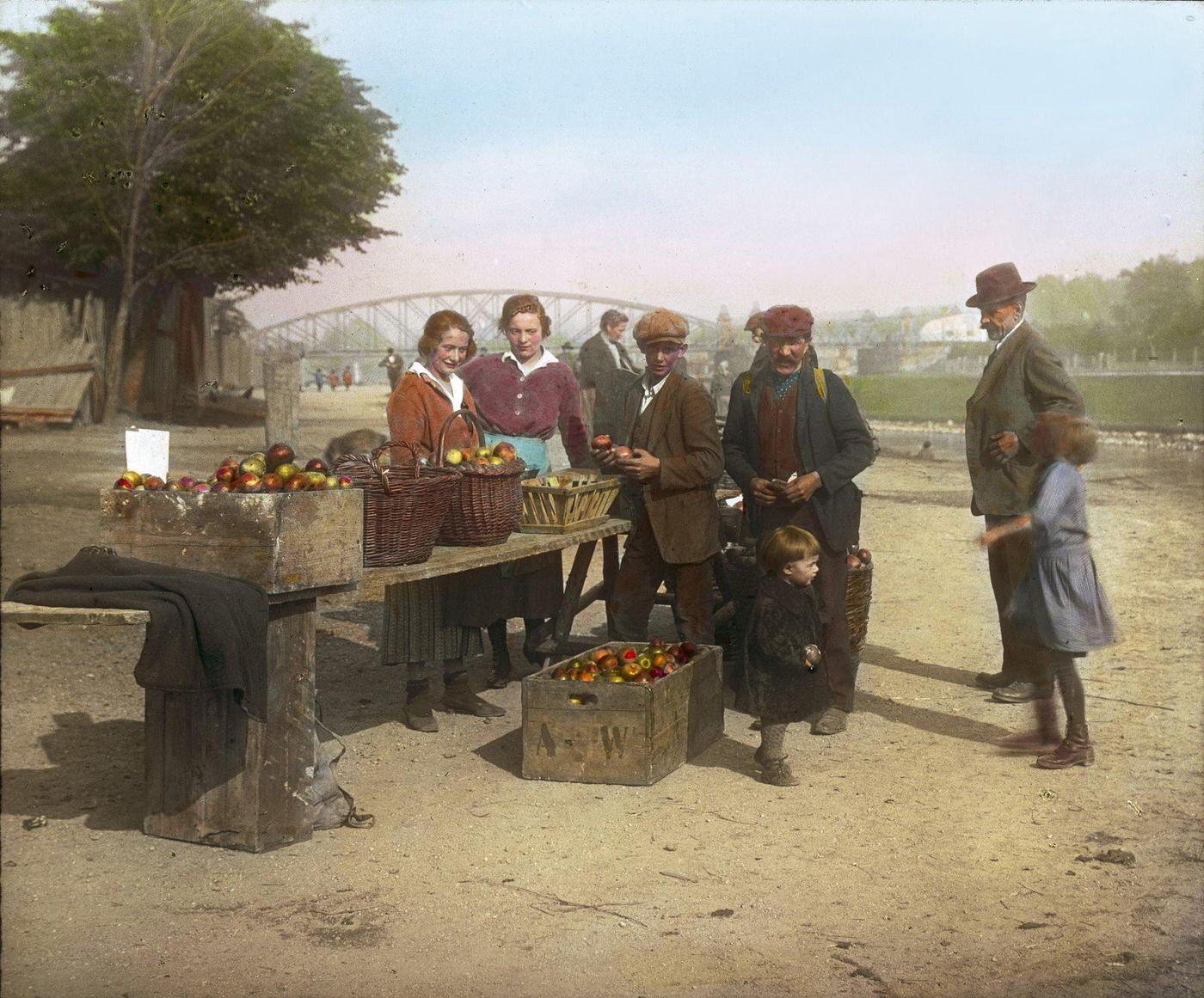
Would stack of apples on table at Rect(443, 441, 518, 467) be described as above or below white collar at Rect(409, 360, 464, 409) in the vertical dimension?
below

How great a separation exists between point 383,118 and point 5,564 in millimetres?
6147

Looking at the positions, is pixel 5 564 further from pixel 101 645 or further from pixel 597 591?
pixel 597 591

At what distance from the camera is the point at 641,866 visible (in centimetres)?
438

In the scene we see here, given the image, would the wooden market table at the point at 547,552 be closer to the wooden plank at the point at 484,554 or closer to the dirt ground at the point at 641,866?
the wooden plank at the point at 484,554

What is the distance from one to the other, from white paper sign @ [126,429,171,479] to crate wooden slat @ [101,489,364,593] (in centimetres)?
12

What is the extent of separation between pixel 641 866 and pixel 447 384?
2618 millimetres

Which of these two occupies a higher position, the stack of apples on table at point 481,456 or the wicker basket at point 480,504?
the stack of apples on table at point 481,456

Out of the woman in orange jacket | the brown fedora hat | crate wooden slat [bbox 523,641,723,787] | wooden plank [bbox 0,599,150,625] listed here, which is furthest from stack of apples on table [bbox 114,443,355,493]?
the brown fedora hat

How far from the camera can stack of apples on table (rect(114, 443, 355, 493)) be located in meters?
4.21

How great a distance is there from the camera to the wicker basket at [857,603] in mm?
6488

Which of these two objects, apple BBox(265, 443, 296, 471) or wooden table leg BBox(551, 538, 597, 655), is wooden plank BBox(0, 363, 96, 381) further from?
apple BBox(265, 443, 296, 471)

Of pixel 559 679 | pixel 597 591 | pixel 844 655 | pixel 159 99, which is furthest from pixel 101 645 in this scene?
pixel 159 99

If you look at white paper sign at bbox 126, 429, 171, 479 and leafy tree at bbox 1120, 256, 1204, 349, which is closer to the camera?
white paper sign at bbox 126, 429, 171, 479

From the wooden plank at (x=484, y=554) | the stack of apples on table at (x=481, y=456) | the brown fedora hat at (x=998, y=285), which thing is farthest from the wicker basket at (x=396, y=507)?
the brown fedora hat at (x=998, y=285)
